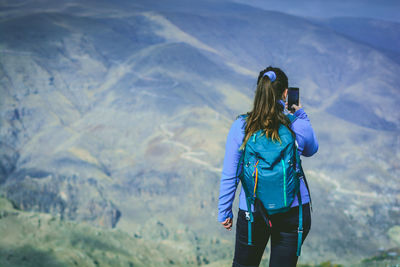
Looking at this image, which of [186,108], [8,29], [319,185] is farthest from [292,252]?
[8,29]

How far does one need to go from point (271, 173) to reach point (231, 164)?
0.87 ft

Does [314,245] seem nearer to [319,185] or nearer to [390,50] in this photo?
[319,185]

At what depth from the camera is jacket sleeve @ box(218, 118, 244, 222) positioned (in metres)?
2.34

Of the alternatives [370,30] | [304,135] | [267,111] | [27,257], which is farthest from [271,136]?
[370,30]

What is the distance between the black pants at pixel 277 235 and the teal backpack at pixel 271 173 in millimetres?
40

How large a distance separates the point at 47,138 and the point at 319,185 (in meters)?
44.8

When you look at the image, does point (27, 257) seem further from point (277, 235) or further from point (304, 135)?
point (304, 135)

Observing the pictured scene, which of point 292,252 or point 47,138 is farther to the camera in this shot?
point 47,138

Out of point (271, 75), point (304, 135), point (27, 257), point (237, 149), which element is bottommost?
point (27, 257)

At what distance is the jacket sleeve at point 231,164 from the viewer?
234 cm

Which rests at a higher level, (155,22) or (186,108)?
(155,22)

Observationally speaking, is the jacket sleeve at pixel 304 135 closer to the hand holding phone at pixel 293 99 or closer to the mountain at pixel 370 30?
the hand holding phone at pixel 293 99

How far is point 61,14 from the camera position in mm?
83438

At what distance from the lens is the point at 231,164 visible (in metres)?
2.36
